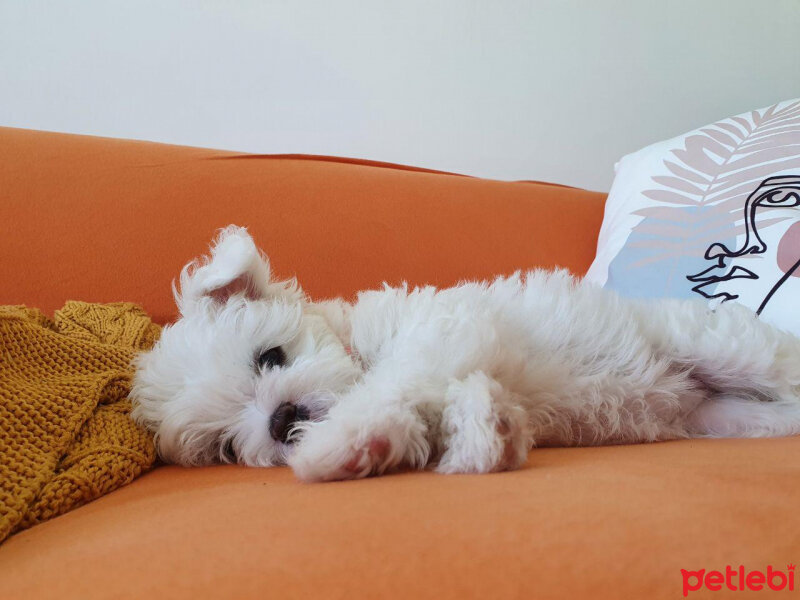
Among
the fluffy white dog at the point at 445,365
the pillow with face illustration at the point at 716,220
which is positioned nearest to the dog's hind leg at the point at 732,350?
the fluffy white dog at the point at 445,365

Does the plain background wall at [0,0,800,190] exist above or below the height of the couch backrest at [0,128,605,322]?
above

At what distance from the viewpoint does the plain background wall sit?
260 centimetres

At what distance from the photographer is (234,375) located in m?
1.31

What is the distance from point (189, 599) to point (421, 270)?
1.59m

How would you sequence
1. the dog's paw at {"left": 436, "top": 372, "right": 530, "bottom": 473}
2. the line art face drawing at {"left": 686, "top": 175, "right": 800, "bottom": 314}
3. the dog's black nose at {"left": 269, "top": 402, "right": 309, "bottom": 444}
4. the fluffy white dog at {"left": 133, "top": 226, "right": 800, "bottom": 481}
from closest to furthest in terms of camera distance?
1. the dog's paw at {"left": 436, "top": 372, "right": 530, "bottom": 473}
2. the fluffy white dog at {"left": 133, "top": 226, "right": 800, "bottom": 481}
3. the dog's black nose at {"left": 269, "top": 402, "right": 309, "bottom": 444}
4. the line art face drawing at {"left": 686, "top": 175, "right": 800, "bottom": 314}

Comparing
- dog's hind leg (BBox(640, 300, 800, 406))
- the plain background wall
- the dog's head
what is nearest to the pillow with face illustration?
dog's hind leg (BBox(640, 300, 800, 406))

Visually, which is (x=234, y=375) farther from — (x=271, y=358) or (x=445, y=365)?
(x=445, y=365)

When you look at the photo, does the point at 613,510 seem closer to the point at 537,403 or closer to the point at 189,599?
the point at 189,599

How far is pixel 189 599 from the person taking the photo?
0.59 meters

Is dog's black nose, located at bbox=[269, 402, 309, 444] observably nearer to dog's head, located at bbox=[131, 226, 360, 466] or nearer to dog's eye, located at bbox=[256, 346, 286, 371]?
dog's head, located at bbox=[131, 226, 360, 466]

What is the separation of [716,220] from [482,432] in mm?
1284

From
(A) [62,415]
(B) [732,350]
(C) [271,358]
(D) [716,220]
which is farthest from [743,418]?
(A) [62,415]

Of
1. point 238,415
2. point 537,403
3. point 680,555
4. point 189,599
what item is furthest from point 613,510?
point 238,415

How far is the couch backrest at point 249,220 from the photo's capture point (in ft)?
5.97
